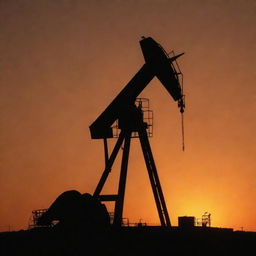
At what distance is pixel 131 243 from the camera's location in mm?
19359

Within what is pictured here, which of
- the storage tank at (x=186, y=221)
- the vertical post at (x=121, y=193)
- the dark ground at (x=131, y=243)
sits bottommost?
the dark ground at (x=131, y=243)

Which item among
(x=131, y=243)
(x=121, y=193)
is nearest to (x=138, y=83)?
(x=121, y=193)

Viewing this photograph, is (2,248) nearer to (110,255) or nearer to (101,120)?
(110,255)

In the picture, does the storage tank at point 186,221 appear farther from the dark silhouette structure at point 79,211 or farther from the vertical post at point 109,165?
the vertical post at point 109,165

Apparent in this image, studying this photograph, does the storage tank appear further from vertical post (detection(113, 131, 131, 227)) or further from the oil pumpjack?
vertical post (detection(113, 131, 131, 227))

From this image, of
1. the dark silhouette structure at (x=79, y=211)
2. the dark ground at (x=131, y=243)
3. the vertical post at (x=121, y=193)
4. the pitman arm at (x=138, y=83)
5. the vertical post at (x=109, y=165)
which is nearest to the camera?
the dark ground at (x=131, y=243)

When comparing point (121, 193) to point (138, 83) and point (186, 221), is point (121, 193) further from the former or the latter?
point (138, 83)

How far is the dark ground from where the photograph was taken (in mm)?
18516

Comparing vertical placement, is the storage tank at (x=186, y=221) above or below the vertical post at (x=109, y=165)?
below

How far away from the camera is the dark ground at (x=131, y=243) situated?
60.7 ft

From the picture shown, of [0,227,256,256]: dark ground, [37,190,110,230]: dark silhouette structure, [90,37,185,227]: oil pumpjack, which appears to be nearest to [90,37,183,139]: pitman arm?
[90,37,185,227]: oil pumpjack

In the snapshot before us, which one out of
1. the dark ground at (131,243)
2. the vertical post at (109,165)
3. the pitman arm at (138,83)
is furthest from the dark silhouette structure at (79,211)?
the pitman arm at (138,83)

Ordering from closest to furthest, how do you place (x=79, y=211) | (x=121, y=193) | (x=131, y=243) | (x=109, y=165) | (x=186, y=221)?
(x=131, y=243) → (x=121, y=193) → (x=79, y=211) → (x=109, y=165) → (x=186, y=221)

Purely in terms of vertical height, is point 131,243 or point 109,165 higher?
point 109,165
